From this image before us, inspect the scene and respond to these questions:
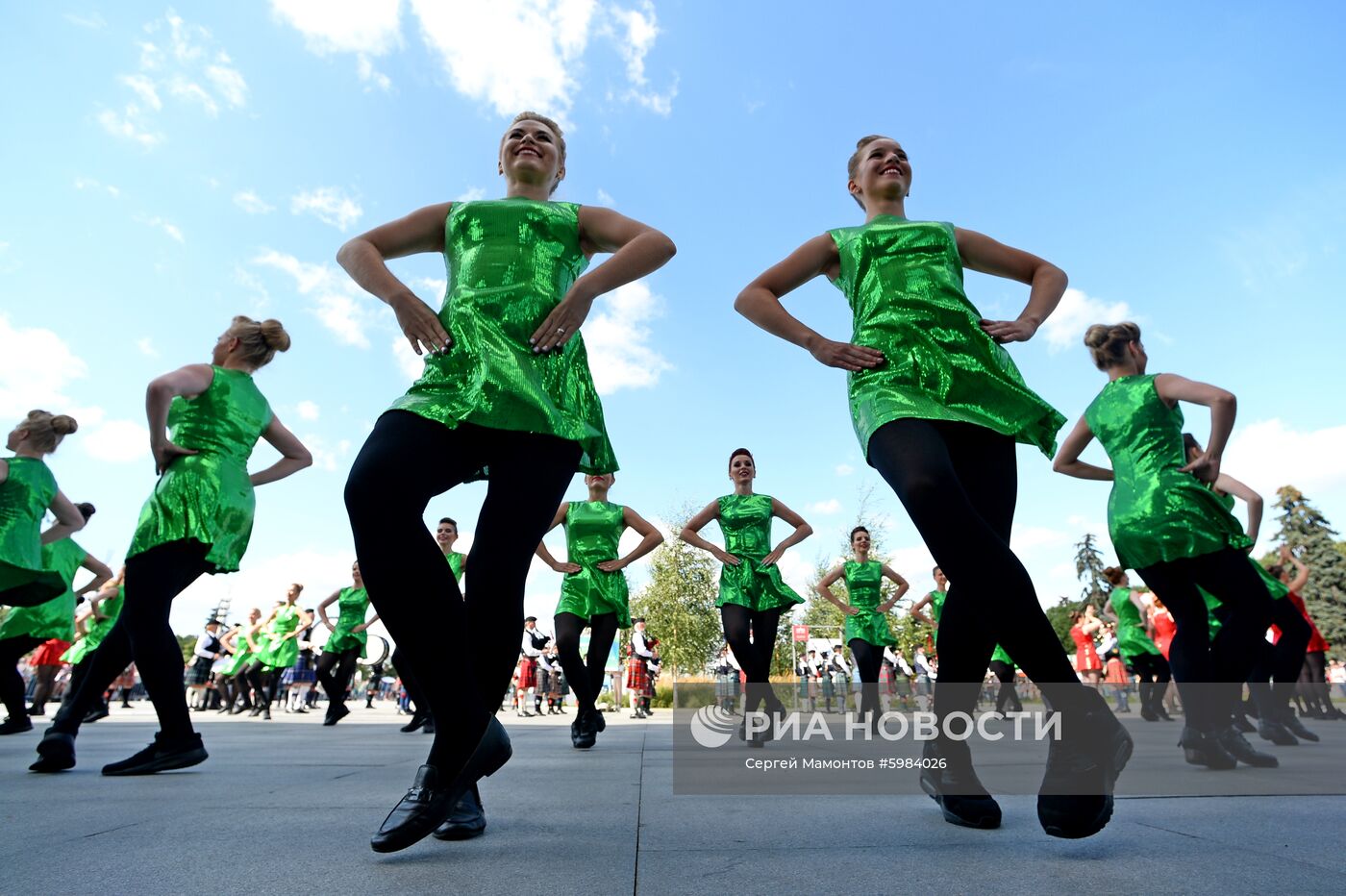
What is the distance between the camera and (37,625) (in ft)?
23.9

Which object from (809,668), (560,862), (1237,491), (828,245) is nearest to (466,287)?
(828,245)

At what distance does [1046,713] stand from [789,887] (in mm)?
946

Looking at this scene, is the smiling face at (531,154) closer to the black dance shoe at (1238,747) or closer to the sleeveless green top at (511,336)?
the sleeveless green top at (511,336)

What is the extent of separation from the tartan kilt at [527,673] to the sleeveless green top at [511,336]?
57.6ft

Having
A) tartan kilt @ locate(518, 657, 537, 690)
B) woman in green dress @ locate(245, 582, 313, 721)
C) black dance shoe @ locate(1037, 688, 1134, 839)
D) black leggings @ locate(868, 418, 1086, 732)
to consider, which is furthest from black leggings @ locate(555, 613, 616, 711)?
tartan kilt @ locate(518, 657, 537, 690)

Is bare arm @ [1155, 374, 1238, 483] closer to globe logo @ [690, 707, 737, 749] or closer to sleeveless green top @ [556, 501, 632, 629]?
globe logo @ [690, 707, 737, 749]

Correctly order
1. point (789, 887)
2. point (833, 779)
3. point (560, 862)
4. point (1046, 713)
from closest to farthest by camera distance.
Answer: point (789, 887) → point (560, 862) → point (1046, 713) → point (833, 779)

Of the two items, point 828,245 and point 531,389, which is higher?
point 828,245

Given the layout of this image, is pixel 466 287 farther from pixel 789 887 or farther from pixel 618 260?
pixel 789 887

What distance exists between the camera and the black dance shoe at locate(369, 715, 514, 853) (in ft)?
6.12

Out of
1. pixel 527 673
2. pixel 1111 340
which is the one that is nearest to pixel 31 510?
pixel 1111 340

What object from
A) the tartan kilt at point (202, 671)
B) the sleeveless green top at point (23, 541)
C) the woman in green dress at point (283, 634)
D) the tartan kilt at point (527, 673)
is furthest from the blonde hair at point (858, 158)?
the tartan kilt at point (202, 671)

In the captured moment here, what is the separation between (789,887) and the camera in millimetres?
1658

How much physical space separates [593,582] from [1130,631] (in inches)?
348
